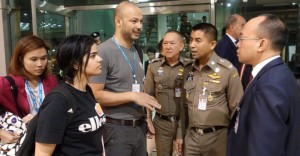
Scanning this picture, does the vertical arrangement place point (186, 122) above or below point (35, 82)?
below

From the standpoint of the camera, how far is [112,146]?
185cm

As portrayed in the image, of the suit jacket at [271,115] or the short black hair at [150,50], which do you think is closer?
the suit jacket at [271,115]

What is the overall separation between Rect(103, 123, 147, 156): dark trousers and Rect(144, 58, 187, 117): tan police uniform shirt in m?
0.77

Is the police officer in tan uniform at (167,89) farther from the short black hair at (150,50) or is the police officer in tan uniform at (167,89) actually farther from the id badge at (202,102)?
the short black hair at (150,50)

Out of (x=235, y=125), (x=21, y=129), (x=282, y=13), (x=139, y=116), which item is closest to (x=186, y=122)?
(x=139, y=116)

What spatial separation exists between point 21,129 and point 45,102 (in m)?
0.53

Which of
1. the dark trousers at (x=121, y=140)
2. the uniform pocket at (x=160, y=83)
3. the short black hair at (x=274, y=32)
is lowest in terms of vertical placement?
the dark trousers at (x=121, y=140)

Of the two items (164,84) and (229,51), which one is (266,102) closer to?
(164,84)

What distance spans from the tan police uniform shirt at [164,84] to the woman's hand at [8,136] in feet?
4.56

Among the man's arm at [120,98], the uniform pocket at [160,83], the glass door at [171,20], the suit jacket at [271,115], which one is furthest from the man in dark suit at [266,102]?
the glass door at [171,20]

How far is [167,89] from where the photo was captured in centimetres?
276

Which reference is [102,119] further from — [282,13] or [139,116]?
[282,13]

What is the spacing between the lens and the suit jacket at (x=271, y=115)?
123cm

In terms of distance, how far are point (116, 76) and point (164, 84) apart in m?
0.96
